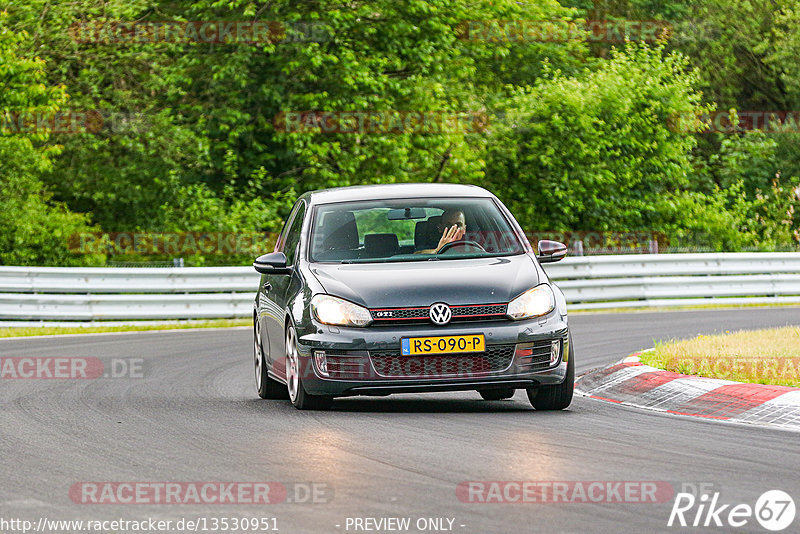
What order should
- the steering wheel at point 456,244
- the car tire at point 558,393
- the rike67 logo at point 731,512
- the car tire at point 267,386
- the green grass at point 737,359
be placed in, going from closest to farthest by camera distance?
1. the rike67 logo at point 731,512
2. the car tire at point 558,393
3. the green grass at point 737,359
4. the steering wheel at point 456,244
5. the car tire at point 267,386

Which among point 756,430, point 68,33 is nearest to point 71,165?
point 68,33

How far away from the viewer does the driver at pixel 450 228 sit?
10.6 meters

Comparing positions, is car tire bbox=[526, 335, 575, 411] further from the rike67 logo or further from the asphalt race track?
the rike67 logo

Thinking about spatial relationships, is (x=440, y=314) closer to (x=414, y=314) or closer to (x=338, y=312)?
(x=414, y=314)

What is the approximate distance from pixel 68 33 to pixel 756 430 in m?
25.7

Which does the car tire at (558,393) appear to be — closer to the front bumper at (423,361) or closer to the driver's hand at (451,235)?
the front bumper at (423,361)

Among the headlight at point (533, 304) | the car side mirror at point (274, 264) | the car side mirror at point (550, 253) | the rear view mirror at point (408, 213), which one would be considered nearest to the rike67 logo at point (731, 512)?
the headlight at point (533, 304)

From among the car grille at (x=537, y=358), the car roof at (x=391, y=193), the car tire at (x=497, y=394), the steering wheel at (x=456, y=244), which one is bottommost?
the car tire at (x=497, y=394)

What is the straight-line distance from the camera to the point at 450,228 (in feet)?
35.1

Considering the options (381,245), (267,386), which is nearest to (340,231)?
(381,245)

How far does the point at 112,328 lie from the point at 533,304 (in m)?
12.9

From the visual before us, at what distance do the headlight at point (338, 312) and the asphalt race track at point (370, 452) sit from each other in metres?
0.65

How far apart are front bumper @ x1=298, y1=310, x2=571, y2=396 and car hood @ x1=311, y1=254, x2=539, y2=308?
0.19 m

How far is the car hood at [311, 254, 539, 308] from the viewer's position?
9.53 m
